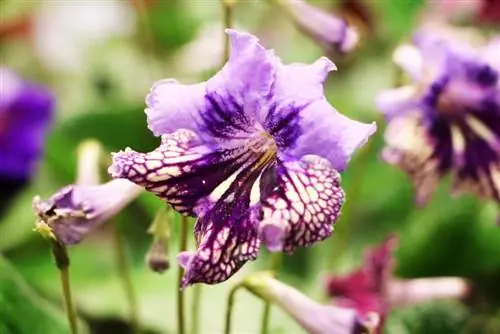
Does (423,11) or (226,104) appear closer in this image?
(226,104)

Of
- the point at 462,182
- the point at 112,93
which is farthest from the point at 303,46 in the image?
the point at 462,182

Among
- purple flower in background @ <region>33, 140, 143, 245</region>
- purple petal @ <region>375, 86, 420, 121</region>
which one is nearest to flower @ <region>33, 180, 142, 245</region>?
purple flower in background @ <region>33, 140, 143, 245</region>

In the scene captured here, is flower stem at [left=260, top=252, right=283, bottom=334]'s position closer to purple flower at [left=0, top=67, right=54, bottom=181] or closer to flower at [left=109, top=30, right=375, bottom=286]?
flower at [left=109, top=30, right=375, bottom=286]

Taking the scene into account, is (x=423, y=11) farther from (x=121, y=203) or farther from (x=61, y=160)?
(x=121, y=203)

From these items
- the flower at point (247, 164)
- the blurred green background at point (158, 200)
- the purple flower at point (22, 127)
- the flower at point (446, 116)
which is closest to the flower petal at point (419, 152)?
the flower at point (446, 116)

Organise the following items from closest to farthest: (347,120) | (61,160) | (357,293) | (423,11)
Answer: (347,120) < (357,293) < (61,160) < (423,11)

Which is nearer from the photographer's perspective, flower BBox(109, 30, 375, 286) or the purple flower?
flower BBox(109, 30, 375, 286)

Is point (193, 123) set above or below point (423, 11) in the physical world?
below

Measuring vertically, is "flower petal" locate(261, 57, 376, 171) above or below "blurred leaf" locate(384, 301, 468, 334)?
above
